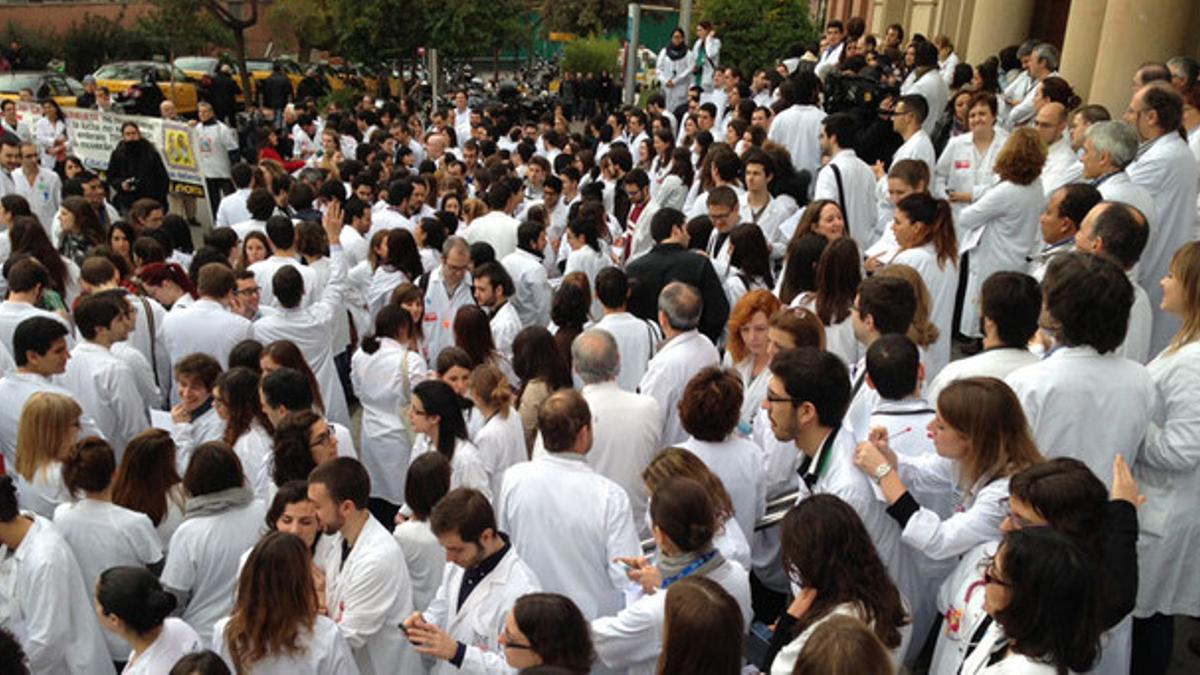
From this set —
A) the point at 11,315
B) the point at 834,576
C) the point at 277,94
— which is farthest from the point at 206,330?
the point at 277,94

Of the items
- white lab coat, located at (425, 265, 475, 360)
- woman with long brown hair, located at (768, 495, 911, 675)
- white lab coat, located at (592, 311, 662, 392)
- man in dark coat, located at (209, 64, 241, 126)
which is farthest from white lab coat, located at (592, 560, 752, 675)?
man in dark coat, located at (209, 64, 241, 126)

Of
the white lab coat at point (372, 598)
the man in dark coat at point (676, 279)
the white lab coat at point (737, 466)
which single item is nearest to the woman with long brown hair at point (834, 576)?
the white lab coat at point (737, 466)

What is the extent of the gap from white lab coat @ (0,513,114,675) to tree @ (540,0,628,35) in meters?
54.0

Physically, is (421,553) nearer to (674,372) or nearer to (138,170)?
(674,372)

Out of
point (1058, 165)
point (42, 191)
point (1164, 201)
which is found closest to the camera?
point (1164, 201)

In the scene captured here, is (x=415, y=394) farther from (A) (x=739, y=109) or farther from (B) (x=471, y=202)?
(A) (x=739, y=109)

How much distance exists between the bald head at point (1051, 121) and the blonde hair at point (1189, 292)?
3910mm

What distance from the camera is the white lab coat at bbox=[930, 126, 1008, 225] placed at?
364 inches

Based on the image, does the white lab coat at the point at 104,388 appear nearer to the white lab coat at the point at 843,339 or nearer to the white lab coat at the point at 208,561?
the white lab coat at the point at 208,561

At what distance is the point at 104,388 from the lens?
659cm

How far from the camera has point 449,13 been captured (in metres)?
22.0

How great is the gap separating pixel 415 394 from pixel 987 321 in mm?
2919

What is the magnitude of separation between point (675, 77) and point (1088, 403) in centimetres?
1626

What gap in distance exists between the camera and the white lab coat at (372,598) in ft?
14.5
